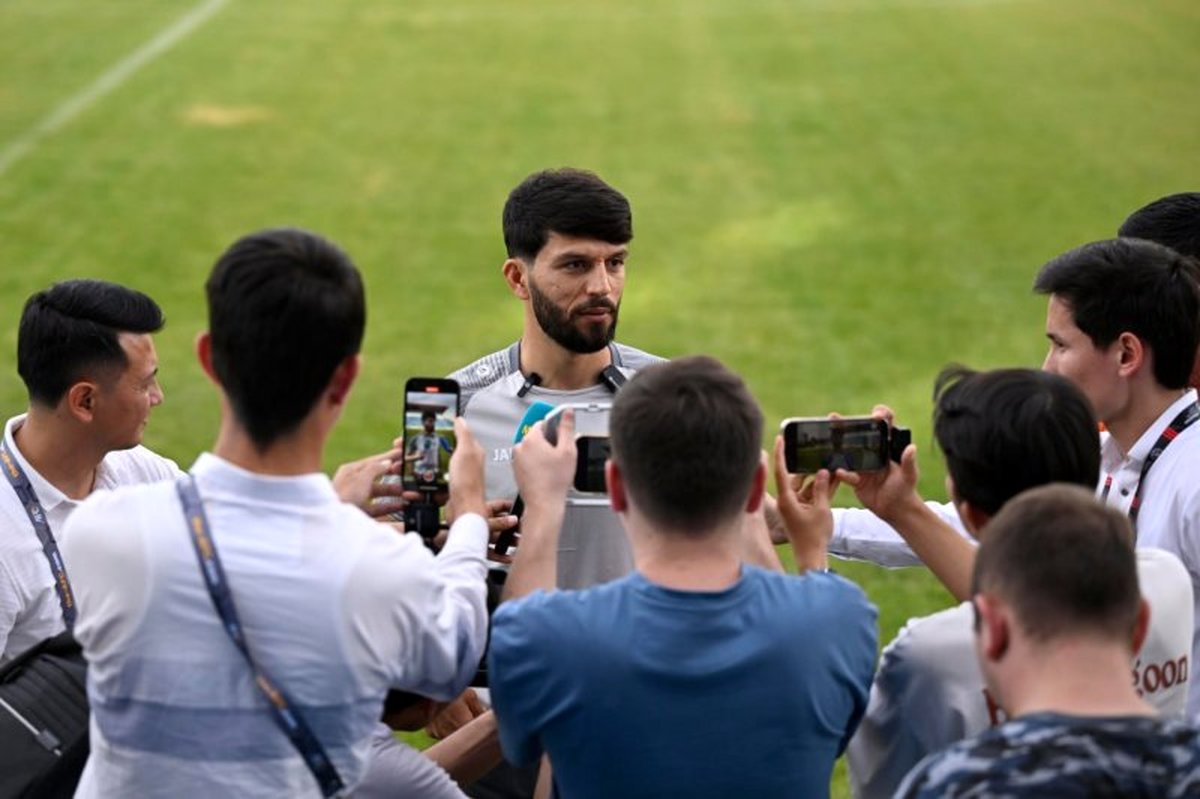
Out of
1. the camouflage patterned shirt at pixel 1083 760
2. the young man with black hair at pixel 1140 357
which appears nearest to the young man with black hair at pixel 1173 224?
the young man with black hair at pixel 1140 357

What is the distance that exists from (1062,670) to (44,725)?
217 cm

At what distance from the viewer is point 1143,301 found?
14.0ft

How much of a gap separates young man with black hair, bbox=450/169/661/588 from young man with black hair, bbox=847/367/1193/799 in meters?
1.55

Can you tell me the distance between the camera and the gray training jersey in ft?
14.9

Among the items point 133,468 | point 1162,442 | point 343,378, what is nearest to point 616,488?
point 343,378

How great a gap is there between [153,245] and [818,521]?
12453 mm

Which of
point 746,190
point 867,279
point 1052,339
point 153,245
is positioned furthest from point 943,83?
point 1052,339

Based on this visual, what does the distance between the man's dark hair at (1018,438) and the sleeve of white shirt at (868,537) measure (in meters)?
1.15

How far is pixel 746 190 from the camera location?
17.2 metres

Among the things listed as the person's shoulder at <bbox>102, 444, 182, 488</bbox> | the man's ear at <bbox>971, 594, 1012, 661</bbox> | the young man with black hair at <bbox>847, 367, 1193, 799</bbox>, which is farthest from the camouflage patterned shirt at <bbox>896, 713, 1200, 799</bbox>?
the person's shoulder at <bbox>102, 444, 182, 488</bbox>

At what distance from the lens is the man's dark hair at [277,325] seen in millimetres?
3031

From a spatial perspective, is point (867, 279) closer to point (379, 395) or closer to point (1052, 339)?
point (379, 395)

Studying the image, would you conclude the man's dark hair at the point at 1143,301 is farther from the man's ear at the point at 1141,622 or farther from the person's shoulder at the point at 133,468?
the person's shoulder at the point at 133,468

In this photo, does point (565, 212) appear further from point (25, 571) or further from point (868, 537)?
point (25, 571)
